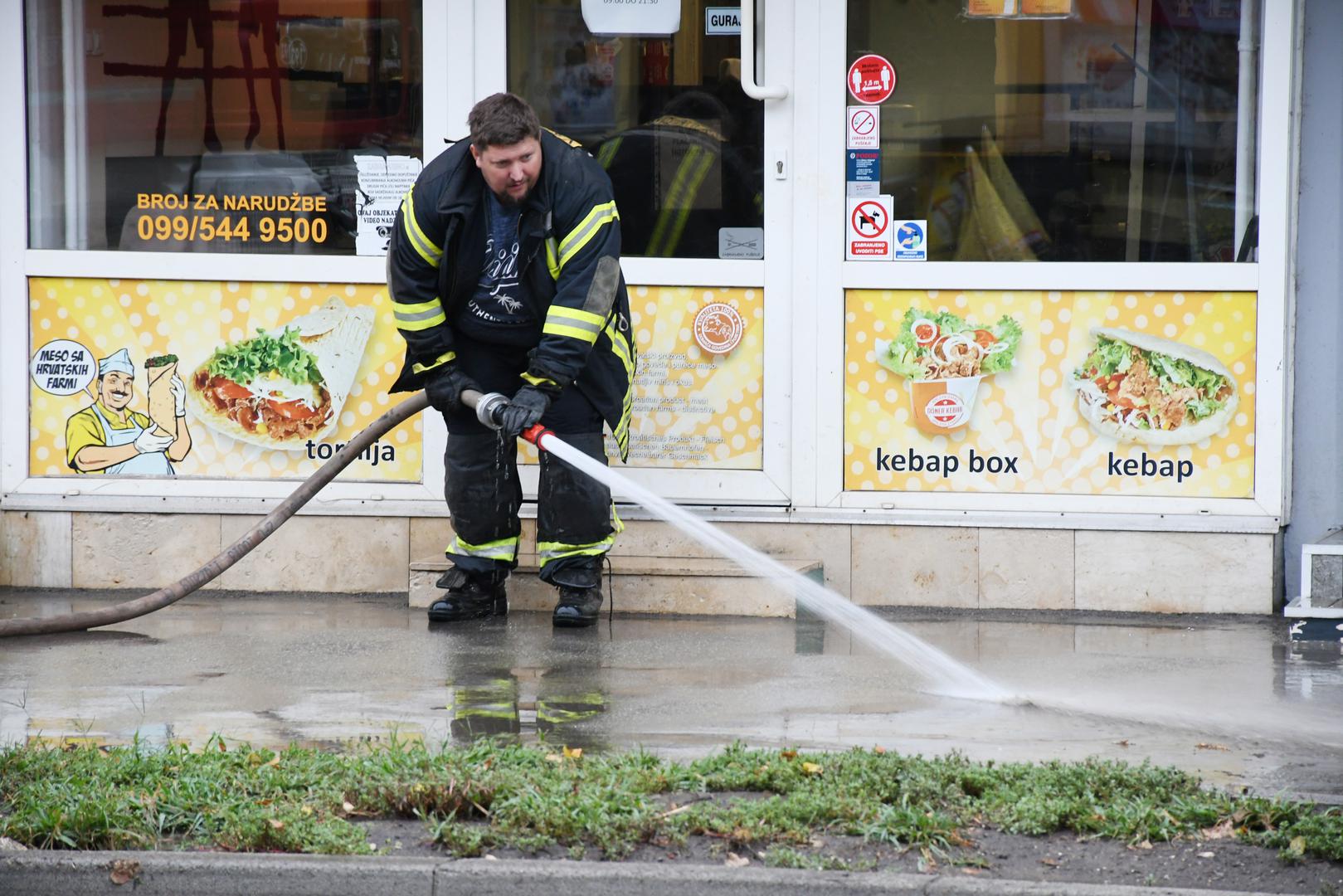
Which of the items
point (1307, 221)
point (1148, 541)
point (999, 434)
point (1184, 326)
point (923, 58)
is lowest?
point (1148, 541)

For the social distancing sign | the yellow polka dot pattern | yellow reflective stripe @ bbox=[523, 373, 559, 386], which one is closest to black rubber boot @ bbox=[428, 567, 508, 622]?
the yellow polka dot pattern

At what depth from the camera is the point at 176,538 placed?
23.6ft

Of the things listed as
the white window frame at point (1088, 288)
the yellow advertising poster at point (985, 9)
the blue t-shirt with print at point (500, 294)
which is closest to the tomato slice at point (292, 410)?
the blue t-shirt with print at point (500, 294)

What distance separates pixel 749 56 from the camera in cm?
684

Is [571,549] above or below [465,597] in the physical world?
above

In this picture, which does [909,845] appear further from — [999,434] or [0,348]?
[0,348]

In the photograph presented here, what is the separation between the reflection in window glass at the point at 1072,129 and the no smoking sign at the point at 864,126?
32 millimetres

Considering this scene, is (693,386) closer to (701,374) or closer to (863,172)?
(701,374)

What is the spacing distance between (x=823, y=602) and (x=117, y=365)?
10.9ft

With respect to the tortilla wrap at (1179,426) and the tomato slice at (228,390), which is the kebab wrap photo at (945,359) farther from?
the tomato slice at (228,390)

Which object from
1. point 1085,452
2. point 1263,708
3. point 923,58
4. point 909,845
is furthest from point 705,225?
point 909,845

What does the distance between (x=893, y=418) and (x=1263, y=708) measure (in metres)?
Result: 2.22

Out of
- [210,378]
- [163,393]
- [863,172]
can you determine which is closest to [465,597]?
[210,378]

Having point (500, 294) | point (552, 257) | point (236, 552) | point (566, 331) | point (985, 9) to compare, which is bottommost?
point (236, 552)
